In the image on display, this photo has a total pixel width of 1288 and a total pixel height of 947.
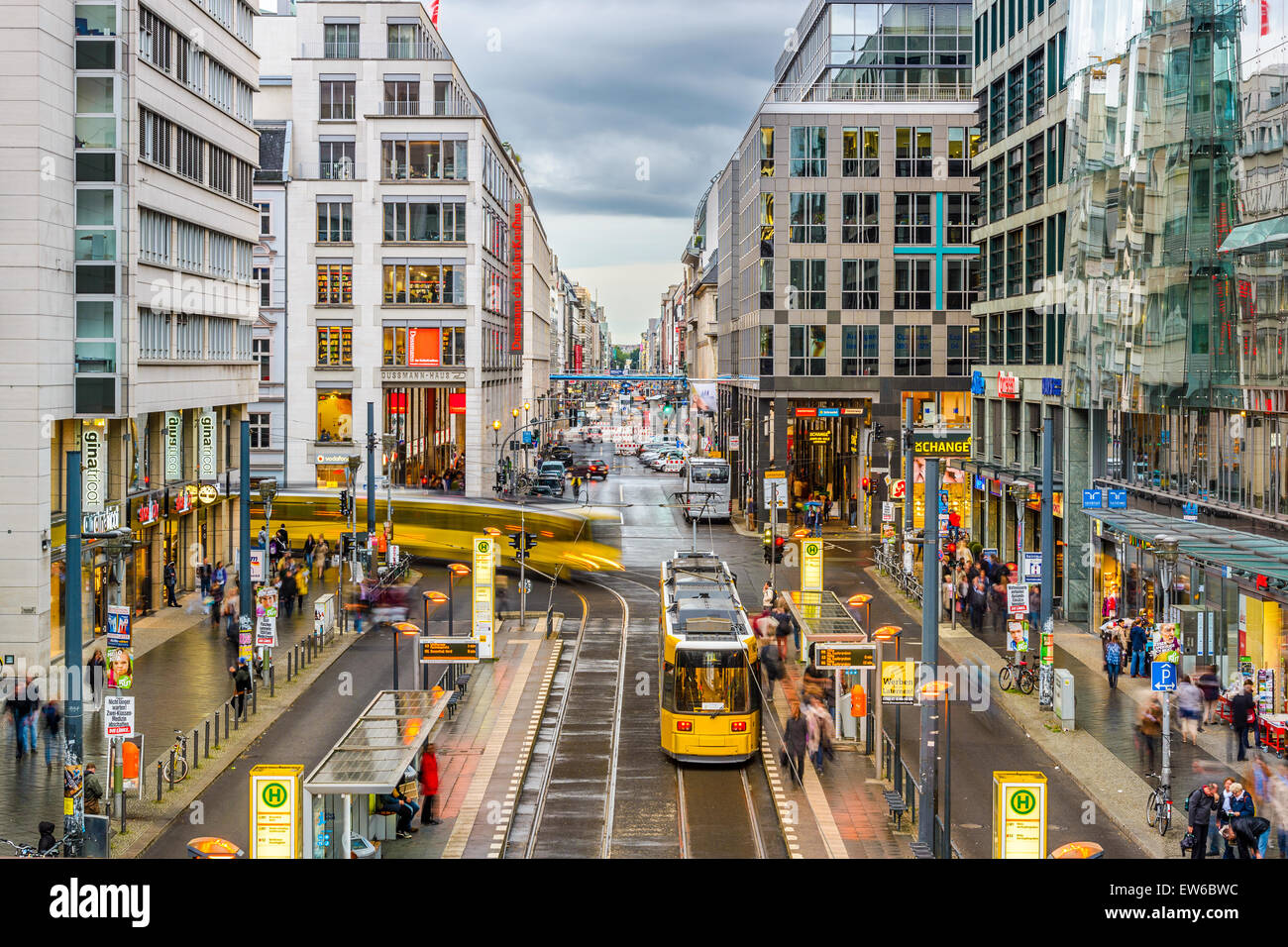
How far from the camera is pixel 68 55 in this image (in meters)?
35.2

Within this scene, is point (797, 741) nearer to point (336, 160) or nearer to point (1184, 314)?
point (1184, 314)

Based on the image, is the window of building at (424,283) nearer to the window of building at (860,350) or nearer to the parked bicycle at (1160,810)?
the window of building at (860,350)

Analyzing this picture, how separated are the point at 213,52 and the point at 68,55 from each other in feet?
42.6

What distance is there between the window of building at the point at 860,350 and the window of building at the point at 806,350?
1.06 m

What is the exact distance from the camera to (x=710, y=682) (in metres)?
25.1

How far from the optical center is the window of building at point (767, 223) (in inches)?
2817

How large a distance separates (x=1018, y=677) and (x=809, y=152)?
44816 mm

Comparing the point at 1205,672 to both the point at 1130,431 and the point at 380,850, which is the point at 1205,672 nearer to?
the point at 1130,431

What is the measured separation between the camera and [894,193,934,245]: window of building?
71.8 m

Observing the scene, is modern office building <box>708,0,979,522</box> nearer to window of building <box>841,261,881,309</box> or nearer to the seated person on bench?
window of building <box>841,261,881,309</box>

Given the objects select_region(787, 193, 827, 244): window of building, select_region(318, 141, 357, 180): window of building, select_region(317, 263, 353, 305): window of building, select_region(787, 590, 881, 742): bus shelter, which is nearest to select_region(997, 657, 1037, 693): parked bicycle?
select_region(787, 590, 881, 742): bus shelter

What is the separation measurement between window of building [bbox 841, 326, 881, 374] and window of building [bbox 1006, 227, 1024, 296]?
19.8 m

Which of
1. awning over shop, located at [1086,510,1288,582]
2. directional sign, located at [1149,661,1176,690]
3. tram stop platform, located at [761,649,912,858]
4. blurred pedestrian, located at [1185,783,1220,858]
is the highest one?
awning over shop, located at [1086,510,1288,582]

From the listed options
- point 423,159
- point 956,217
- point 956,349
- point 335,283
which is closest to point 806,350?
point 956,349
